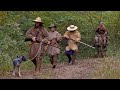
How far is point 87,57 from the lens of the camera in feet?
51.9

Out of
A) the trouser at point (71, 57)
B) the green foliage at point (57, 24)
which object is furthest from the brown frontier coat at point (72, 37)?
the green foliage at point (57, 24)

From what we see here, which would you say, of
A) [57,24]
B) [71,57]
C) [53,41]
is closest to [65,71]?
[53,41]

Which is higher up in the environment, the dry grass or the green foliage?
the green foliage

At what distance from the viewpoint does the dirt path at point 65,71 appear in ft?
37.3

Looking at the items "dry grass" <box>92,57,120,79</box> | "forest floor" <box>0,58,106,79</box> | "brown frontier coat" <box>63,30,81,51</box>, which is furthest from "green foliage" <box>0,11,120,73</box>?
"dry grass" <box>92,57,120,79</box>

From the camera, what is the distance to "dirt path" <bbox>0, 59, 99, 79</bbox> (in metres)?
11.4

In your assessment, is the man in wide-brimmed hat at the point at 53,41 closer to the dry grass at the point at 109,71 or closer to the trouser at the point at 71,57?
the trouser at the point at 71,57

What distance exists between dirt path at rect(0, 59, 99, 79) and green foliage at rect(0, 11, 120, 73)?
3.11 feet

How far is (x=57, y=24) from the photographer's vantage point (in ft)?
56.2

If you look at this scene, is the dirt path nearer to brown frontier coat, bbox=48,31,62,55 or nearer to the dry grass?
the dry grass

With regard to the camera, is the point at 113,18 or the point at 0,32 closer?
the point at 0,32
